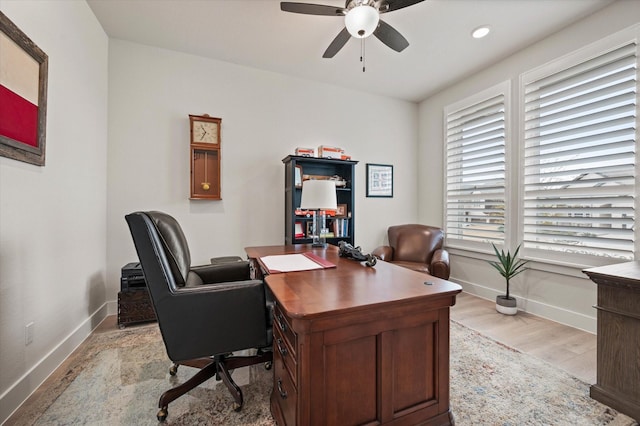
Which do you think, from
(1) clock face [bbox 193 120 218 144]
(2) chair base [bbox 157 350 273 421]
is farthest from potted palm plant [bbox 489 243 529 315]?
(1) clock face [bbox 193 120 218 144]

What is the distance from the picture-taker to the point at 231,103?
3.26m

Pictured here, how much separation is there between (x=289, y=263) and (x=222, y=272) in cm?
64

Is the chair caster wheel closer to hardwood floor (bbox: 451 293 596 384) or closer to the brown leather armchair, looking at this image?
hardwood floor (bbox: 451 293 596 384)

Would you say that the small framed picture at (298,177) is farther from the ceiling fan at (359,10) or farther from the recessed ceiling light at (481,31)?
the recessed ceiling light at (481,31)

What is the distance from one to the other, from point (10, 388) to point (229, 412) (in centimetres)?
121

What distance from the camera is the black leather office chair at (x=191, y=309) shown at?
130 cm

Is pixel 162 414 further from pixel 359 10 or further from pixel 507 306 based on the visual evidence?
pixel 507 306

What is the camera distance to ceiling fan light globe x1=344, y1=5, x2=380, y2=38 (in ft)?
5.68

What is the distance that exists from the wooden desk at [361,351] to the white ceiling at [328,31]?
7.72 ft

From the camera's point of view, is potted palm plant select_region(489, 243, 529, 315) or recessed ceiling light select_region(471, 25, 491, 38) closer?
recessed ceiling light select_region(471, 25, 491, 38)

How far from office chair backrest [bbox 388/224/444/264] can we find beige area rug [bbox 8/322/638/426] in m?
1.52

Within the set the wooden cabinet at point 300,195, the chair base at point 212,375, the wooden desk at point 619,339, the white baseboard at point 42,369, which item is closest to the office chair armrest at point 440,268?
the wooden cabinet at point 300,195

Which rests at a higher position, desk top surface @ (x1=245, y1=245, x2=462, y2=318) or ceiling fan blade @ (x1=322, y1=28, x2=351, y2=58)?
ceiling fan blade @ (x1=322, y1=28, x2=351, y2=58)

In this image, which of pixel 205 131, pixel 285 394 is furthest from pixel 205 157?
pixel 285 394
